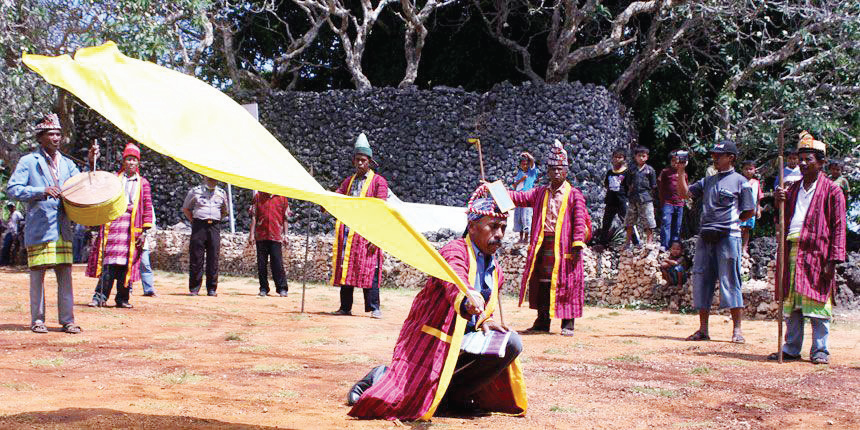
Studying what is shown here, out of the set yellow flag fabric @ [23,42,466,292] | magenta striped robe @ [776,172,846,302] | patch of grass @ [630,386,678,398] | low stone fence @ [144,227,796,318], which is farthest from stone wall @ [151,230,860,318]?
yellow flag fabric @ [23,42,466,292]

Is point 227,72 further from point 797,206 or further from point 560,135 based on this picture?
point 797,206

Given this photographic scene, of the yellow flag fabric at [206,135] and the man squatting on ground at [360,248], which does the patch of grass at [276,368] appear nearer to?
the yellow flag fabric at [206,135]

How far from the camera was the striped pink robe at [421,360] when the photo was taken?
4.76 meters

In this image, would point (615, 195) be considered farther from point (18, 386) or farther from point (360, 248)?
point (18, 386)

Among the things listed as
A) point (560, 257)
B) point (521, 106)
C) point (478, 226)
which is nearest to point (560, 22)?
point (521, 106)

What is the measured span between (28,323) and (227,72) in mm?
16840

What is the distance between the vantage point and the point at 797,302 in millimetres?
7723

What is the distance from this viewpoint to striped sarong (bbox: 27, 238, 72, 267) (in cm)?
761

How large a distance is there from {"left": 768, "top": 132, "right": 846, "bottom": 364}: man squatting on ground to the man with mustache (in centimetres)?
→ 202

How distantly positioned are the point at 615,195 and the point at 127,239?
723cm

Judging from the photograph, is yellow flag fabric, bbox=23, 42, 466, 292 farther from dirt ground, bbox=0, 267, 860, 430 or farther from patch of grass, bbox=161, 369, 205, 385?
patch of grass, bbox=161, 369, 205, 385

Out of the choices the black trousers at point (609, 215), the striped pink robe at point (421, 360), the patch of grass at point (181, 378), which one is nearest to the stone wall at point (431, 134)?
the black trousers at point (609, 215)

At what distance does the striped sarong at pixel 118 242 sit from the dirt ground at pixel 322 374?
600 millimetres

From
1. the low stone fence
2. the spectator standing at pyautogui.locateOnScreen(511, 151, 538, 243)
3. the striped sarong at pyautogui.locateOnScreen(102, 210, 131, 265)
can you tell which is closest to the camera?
the striped sarong at pyautogui.locateOnScreen(102, 210, 131, 265)
